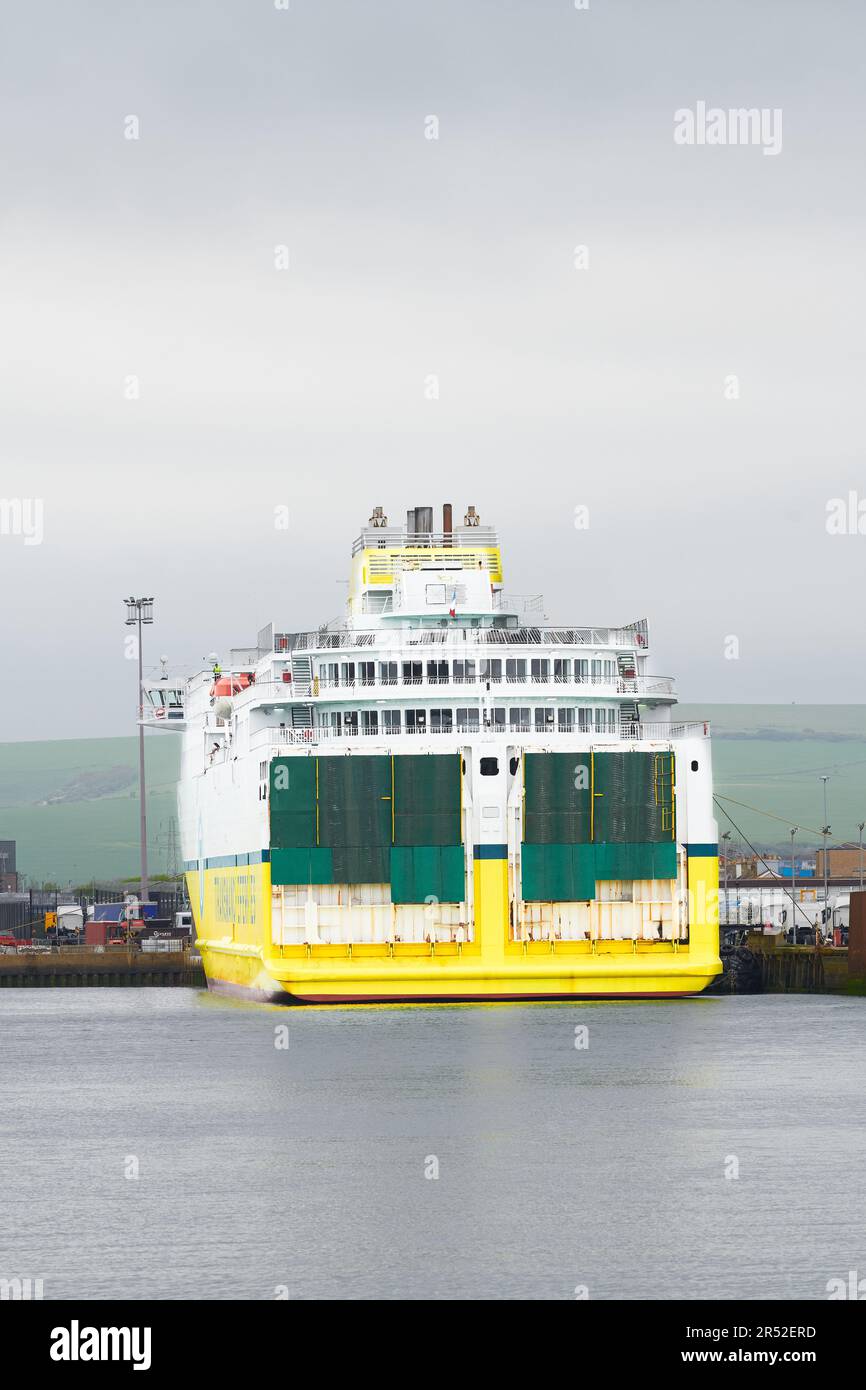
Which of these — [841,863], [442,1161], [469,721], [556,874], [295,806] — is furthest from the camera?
[841,863]

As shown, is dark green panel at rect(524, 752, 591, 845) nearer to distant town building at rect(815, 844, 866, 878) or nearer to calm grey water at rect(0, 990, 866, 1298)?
calm grey water at rect(0, 990, 866, 1298)

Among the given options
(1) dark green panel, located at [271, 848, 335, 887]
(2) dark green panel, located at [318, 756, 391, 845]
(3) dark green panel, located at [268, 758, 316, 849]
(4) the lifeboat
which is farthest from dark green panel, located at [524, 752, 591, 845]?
(4) the lifeboat

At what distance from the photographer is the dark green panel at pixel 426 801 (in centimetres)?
6981

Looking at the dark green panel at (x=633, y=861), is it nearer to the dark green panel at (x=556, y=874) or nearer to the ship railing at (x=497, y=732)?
the dark green panel at (x=556, y=874)

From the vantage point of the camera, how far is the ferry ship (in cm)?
6975

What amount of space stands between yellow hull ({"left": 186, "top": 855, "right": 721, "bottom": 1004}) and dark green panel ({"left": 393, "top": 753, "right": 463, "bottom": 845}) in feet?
5.49

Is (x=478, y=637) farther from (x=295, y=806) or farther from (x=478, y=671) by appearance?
(x=295, y=806)

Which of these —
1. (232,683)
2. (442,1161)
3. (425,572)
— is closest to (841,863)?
(232,683)

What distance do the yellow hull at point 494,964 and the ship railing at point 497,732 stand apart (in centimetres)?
466

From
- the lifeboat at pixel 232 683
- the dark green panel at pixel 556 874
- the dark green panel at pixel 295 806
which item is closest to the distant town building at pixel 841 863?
the lifeboat at pixel 232 683

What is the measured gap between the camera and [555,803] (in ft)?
230

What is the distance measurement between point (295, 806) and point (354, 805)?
1.82m
